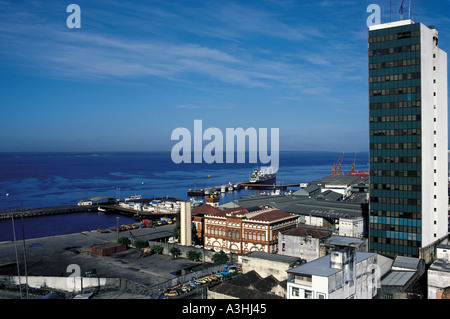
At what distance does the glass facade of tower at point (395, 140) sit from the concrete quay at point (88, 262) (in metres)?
27.6

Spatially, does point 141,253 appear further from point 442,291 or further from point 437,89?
point 437,89

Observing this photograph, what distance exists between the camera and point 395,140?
5341 cm

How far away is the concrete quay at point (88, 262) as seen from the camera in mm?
46812

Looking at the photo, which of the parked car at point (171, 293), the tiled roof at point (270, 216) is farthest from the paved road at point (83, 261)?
the tiled roof at point (270, 216)

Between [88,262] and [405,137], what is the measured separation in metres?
47.1

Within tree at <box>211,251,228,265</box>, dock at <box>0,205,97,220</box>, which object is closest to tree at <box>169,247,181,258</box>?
tree at <box>211,251,228,265</box>

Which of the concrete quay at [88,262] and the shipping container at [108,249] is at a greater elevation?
the shipping container at [108,249]

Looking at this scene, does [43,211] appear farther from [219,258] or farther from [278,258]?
[278,258]

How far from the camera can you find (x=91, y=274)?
4709 centimetres

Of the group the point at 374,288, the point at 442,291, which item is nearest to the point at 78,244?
the point at 374,288

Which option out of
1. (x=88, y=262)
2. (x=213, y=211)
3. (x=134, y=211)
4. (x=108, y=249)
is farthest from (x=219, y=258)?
(x=134, y=211)

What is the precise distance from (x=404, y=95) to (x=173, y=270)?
39.0 m

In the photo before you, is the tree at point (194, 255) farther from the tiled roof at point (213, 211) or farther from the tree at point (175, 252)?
the tiled roof at point (213, 211)
